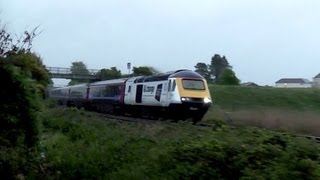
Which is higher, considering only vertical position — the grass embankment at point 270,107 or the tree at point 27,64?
the tree at point 27,64

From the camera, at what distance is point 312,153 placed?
8844 millimetres

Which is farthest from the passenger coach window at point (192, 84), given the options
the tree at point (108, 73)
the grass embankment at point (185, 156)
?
the tree at point (108, 73)

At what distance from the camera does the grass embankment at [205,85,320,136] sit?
21.7 metres

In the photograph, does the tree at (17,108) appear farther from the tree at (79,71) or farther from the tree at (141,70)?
the tree at (79,71)

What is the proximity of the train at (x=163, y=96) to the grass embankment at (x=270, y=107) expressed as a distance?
4.38 ft

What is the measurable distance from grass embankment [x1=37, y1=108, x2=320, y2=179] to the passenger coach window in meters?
10.9

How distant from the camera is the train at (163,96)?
29.8 meters

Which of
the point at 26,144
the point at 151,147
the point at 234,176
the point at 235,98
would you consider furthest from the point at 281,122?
the point at 235,98

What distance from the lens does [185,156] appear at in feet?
36.4

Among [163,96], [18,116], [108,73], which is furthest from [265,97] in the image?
[108,73]

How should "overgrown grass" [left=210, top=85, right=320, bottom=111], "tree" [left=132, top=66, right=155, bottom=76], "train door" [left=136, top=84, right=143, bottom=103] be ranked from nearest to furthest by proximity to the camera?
"train door" [left=136, top=84, right=143, bottom=103] → "overgrown grass" [left=210, top=85, right=320, bottom=111] → "tree" [left=132, top=66, right=155, bottom=76]

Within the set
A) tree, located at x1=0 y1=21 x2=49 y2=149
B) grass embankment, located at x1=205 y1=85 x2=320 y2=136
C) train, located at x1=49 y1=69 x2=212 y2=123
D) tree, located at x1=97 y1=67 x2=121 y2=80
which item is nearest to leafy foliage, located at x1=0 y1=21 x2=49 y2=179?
tree, located at x1=0 y1=21 x2=49 y2=149

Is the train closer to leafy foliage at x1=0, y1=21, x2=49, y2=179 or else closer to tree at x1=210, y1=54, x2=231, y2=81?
leafy foliage at x1=0, y1=21, x2=49, y2=179

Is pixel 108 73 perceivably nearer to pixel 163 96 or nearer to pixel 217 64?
pixel 217 64
